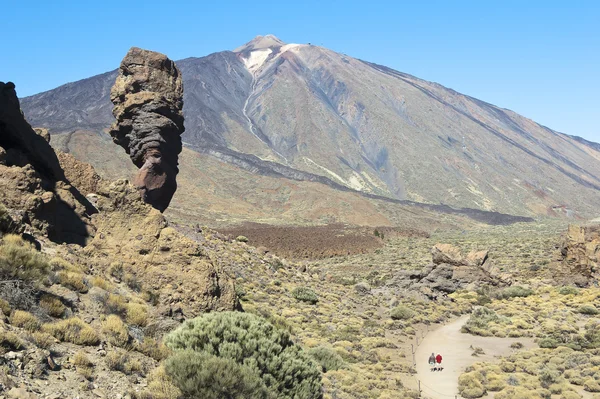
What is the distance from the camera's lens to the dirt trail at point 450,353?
1579 centimetres

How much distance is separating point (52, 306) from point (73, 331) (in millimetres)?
683

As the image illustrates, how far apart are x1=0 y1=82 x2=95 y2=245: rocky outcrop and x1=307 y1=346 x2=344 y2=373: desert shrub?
7.50 m

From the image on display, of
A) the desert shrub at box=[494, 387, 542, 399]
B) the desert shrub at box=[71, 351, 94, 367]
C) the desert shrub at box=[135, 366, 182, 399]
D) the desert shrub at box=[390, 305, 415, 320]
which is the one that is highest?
the desert shrub at box=[71, 351, 94, 367]

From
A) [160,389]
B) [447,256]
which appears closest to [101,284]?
[160,389]

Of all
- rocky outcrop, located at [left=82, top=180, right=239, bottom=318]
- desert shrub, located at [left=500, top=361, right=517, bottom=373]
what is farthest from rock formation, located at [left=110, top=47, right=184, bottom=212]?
desert shrub, located at [left=500, top=361, right=517, bottom=373]

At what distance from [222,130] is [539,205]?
10490 cm

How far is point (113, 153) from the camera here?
333ft

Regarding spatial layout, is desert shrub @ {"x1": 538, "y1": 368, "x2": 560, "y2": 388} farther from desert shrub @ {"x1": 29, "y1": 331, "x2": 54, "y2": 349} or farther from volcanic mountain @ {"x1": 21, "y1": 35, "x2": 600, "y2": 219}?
volcanic mountain @ {"x1": 21, "y1": 35, "x2": 600, "y2": 219}

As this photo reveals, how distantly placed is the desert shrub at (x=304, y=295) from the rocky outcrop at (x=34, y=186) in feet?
41.7

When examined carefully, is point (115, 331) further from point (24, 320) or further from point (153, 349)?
point (24, 320)

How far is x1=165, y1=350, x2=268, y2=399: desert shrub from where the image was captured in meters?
6.77

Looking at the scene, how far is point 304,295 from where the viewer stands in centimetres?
2434

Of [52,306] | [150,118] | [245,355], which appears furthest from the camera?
[150,118]

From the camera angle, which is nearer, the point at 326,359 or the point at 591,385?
the point at 591,385
